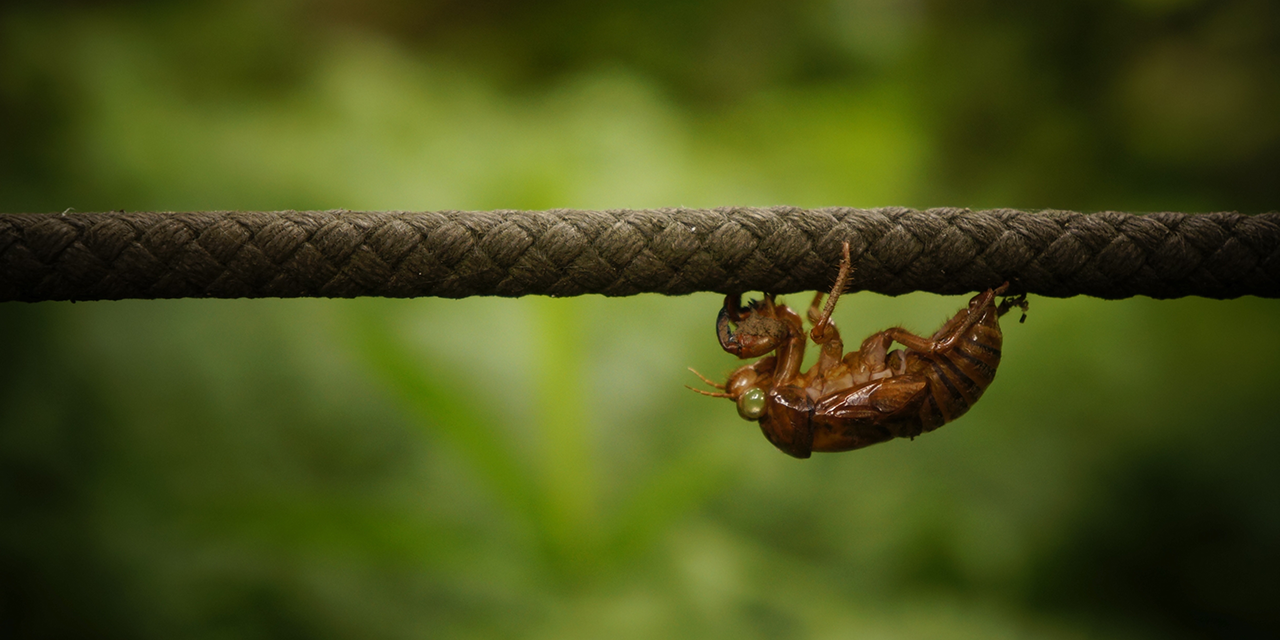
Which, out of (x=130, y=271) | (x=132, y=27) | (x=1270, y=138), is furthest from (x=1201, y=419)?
(x=132, y=27)

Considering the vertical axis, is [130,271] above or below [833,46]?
below

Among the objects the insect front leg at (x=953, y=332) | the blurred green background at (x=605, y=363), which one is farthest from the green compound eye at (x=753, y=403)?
the blurred green background at (x=605, y=363)

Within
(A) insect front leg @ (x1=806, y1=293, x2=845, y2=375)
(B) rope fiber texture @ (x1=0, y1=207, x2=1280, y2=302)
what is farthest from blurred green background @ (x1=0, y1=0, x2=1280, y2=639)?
(B) rope fiber texture @ (x1=0, y1=207, x2=1280, y2=302)

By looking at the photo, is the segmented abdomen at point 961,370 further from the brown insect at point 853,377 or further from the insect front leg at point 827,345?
the insect front leg at point 827,345

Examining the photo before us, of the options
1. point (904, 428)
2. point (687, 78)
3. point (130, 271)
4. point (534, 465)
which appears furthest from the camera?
point (687, 78)

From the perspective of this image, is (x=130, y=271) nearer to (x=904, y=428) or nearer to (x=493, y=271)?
(x=493, y=271)

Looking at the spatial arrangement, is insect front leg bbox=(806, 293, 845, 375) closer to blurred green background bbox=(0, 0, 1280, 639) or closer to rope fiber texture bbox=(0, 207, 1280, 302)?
rope fiber texture bbox=(0, 207, 1280, 302)

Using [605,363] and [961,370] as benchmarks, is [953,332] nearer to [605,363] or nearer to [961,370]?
[961,370]
